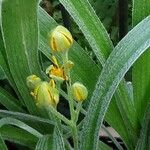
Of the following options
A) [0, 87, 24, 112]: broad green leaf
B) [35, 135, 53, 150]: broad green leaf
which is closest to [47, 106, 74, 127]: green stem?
[35, 135, 53, 150]: broad green leaf

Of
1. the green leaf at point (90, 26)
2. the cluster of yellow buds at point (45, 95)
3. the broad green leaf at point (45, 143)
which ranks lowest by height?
the broad green leaf at point (45, 143)

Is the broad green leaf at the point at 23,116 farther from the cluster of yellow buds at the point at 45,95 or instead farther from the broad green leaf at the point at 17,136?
the cluster of yellow buds at the point at 45,95

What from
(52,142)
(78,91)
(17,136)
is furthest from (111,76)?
(17,136)

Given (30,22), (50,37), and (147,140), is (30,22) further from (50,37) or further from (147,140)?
(147,140)

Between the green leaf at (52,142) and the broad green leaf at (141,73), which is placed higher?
the broad green leaf at (141,73)

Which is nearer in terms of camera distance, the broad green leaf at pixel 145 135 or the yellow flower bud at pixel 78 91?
the yellow flower bud at pixel 78 91

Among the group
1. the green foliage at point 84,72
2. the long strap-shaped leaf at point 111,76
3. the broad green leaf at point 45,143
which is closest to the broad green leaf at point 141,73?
the green foliage at point 84,72

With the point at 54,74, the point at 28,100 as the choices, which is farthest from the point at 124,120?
the point at 54,74
